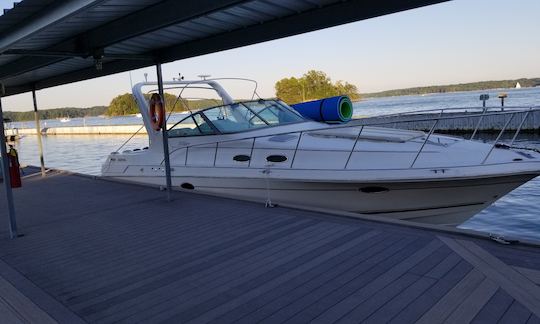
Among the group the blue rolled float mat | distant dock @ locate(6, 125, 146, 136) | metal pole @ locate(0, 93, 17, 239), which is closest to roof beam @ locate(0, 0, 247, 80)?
metal pole @ locate(0, 93, 17, 239)

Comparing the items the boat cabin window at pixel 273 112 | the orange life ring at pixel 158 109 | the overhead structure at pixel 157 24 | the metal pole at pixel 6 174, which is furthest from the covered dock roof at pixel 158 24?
the boat cabin window at pixel 273 112

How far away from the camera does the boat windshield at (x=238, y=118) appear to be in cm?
857

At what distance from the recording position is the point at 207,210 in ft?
19.4

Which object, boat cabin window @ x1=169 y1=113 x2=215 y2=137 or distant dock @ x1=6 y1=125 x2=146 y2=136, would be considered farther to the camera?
distant dock @ x1=6 y1=125 x2=146 y2=136

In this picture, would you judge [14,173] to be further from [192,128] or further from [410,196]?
[410,196]

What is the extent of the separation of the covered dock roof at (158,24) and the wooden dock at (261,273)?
225 centimetres

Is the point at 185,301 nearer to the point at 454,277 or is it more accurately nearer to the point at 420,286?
the point at 420,286

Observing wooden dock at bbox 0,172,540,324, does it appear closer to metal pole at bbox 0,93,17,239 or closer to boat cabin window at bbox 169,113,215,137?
metal pole at bbox 0,93,17,239

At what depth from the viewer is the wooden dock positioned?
2879 mm

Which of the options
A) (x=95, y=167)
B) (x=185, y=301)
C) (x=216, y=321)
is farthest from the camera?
(x=95, y=167)

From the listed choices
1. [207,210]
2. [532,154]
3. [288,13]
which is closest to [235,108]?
[207,210]

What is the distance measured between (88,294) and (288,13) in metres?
3.49

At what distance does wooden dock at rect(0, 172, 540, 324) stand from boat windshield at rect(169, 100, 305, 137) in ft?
10.7

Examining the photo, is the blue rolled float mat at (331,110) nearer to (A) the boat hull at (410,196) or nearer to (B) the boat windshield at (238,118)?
(B) the boat windshield at (238,118)
